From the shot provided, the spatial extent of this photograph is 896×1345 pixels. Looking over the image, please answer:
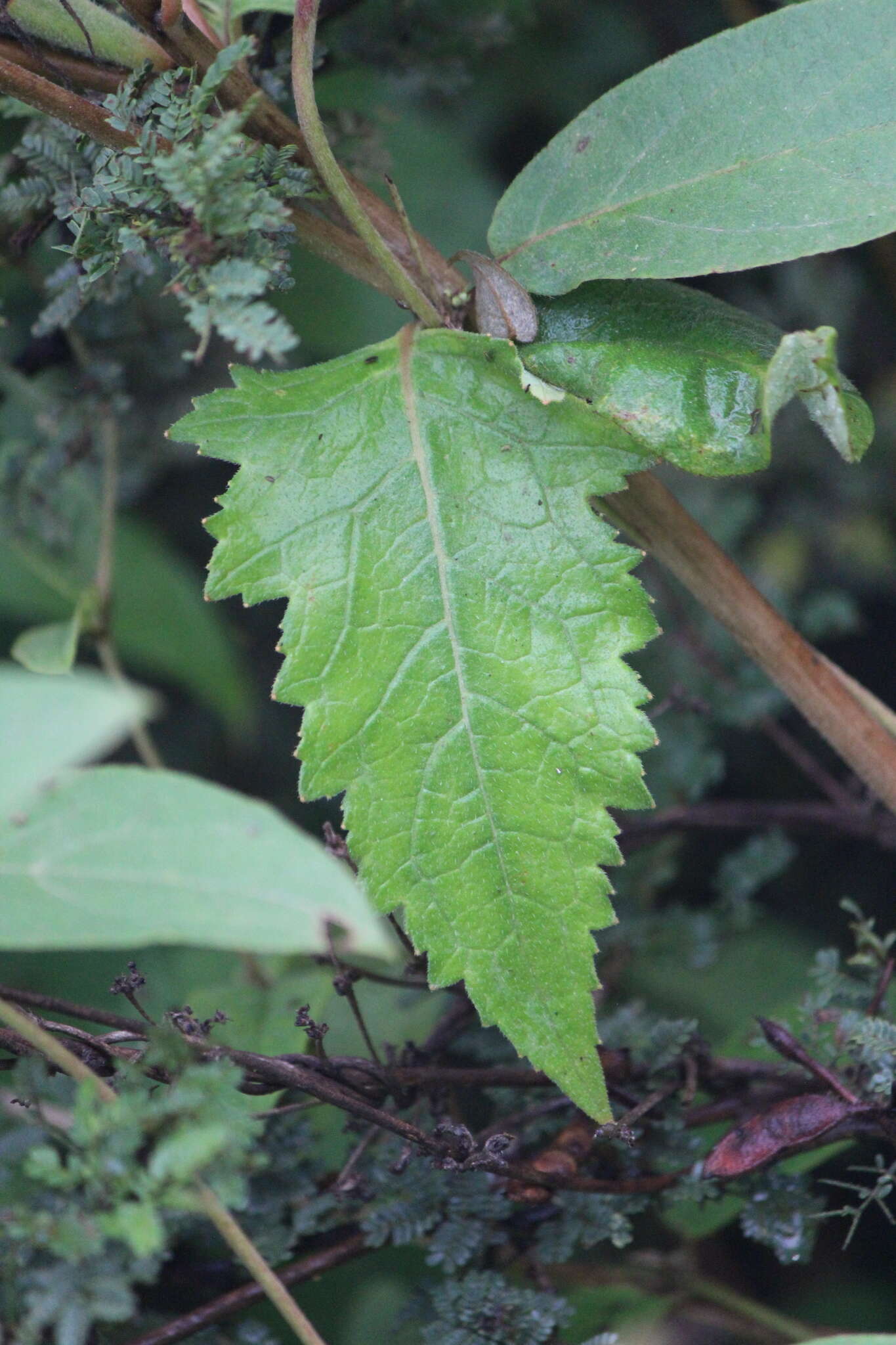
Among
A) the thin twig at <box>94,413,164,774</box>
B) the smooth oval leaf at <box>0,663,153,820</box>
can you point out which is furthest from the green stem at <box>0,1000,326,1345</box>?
the thin twig at <box>94,413,164,774</box>

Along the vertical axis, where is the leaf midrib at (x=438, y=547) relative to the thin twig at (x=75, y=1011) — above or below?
above

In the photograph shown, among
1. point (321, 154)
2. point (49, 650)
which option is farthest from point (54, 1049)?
point (321, 154)

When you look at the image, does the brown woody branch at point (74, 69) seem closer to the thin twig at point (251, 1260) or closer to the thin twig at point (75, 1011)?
the thin twig at point (75, 1011)

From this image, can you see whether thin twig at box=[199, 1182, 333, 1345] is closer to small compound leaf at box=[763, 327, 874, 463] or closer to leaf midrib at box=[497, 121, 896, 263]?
small compound leaf at box=[763, 327, 874, 463]

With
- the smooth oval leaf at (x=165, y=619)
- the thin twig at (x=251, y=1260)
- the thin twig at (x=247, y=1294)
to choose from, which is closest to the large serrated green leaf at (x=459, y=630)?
the thin twig at (x=251, y=1260)

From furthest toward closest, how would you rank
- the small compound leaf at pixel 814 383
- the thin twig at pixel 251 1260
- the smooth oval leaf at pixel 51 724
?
1. the small compound leaf at pixel 814 383
2. the thin twig at pixel 251 1260
3. the smooth oval leaf at pixel 51 724

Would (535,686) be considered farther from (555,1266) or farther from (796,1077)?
(555,1266)

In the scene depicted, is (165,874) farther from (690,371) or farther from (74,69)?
(74,69)
